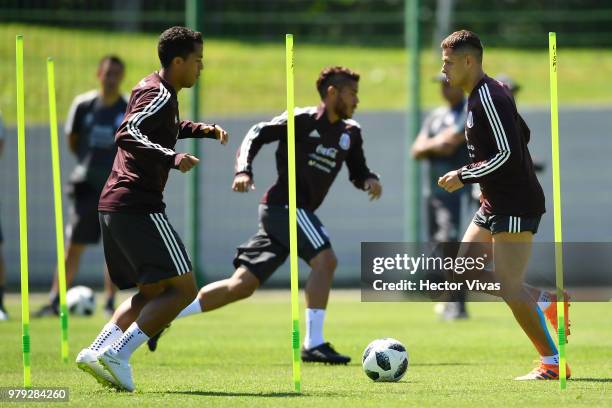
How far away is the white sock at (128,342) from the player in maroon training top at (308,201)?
2.03m

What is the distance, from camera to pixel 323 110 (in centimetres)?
928

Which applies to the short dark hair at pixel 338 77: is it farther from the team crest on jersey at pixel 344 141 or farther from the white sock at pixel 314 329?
the white sock at pixel 314 329

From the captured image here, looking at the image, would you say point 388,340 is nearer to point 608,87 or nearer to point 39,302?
point 39,302

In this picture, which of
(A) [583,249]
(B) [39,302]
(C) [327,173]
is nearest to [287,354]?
(C) [327,173]

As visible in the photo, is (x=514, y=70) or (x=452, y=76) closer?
(x=452, y=76)

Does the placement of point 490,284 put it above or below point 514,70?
below

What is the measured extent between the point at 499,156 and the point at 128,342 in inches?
99.1

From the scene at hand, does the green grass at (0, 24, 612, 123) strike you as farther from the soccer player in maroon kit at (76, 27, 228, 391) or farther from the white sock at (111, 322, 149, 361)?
the white sock at (111, 322, 149, 361)

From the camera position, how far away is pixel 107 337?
7.00m

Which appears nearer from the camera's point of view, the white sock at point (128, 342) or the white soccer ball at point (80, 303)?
the white sock at point (128, 342)

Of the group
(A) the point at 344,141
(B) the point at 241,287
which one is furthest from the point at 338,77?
(B) the point at 241,287

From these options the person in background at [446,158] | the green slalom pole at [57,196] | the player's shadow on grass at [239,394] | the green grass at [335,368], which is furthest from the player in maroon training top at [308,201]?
the person in background at [446,158]

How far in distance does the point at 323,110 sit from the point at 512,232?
2.41 m

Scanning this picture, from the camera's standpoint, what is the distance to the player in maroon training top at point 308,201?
8984 mm
